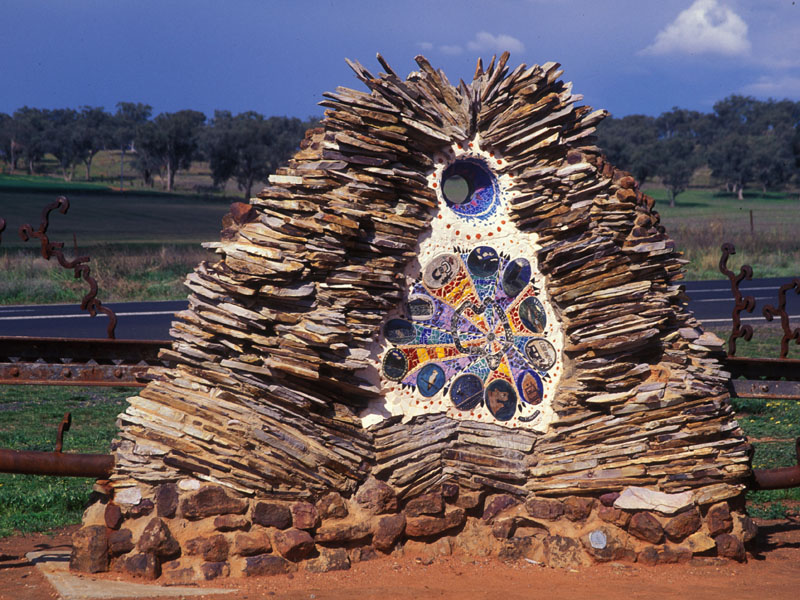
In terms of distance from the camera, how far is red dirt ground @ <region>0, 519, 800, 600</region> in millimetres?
5340

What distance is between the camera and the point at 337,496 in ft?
18.9

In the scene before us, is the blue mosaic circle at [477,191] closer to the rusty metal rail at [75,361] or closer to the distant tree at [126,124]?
the rusty metal rail at [75,361]

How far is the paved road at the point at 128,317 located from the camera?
16.0m

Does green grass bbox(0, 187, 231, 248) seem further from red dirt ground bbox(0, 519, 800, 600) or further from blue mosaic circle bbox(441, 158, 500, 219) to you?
red dirt ground bbox(0, 519, 800, 600)

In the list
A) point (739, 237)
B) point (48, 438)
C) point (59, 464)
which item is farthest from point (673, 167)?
point (59, 464)

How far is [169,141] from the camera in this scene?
60375 mm

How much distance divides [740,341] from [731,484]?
→ 10.7m

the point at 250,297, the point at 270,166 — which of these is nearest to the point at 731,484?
Answer: the point at 250,297

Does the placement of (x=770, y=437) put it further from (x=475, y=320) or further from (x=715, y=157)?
(x=715, y=157)

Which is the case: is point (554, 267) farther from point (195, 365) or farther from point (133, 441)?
point (133, 441)

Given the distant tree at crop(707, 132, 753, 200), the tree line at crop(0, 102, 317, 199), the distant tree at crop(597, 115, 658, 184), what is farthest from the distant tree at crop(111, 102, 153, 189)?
the distant tree at crop(707, 132, 753, 200)

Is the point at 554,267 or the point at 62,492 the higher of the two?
the point at 554,267

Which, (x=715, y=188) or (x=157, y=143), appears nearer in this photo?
(x=157, y=143)

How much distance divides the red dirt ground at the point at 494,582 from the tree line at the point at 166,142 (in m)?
49.1
